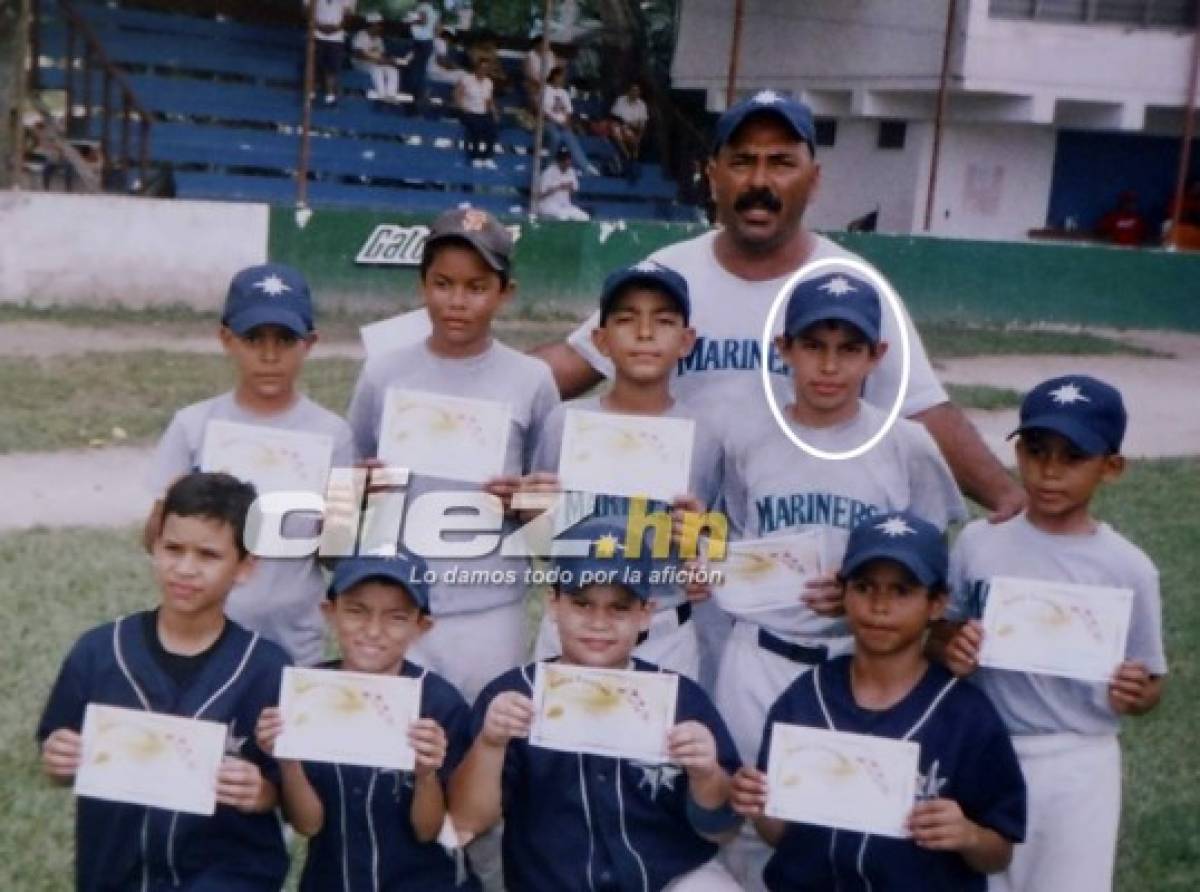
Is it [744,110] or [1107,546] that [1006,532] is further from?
[744,110]

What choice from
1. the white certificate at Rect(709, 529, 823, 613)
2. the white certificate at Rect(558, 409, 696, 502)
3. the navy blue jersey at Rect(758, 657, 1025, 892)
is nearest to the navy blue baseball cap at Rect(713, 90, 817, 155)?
the white certificate at Rect(558, 409, 696, 502)

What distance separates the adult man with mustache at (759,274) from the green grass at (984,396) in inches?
350

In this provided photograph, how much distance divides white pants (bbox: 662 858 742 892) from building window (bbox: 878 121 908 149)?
20056 millimetres

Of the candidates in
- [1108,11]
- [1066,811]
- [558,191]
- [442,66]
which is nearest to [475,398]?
[1066,811]

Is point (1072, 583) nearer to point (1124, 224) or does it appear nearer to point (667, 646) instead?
point (667, 646)

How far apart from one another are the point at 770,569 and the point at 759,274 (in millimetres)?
726

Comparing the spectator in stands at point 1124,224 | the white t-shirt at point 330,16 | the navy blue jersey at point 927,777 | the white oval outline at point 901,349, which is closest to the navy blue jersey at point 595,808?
the navy blue jersey at point 927,777

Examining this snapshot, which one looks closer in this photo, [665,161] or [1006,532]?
[1006,532]

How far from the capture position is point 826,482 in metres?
3.82

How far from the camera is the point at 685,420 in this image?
385 centimetres

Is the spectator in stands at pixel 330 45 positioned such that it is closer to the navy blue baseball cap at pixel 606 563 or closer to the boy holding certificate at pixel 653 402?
the boy holding certificate at pixel 653 402

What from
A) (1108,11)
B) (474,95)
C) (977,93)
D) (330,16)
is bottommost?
(474,95)

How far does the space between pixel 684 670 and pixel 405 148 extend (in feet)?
54.4

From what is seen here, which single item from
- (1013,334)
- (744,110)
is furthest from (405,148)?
(744,110)
